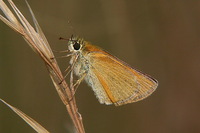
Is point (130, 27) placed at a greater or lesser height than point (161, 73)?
greater

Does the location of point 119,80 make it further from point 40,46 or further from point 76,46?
point 40,46

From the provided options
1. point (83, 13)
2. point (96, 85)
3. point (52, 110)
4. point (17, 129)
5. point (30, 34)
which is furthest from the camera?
point (83, 13)

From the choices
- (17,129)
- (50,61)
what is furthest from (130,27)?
(50,61)

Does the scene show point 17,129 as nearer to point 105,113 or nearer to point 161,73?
point 105,113

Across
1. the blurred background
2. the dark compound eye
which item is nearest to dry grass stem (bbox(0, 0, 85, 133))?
the dark compound eye

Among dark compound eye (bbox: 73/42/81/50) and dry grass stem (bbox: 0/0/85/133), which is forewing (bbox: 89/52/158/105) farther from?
dry grass stem (bbox: 0/0/85/133)

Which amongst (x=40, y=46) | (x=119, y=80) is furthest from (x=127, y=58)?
(x=40, y=46)
